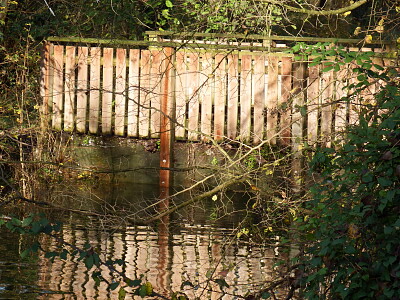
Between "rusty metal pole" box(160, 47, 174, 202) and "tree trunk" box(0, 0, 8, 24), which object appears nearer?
"rusty metal pole" box(160, 47, 174, 202)

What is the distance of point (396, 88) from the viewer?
17.8 ft

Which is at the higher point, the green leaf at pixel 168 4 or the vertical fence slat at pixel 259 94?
the green leaf at pixel 168 4

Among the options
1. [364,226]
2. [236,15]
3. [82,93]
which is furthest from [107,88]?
[364,226]

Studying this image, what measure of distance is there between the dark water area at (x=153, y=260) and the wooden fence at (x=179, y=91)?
5.69ft

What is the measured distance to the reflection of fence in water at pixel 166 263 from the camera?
250 inches

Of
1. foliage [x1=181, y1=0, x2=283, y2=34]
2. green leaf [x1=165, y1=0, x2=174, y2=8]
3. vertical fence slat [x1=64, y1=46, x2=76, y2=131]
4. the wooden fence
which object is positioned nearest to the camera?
foliage [x1=181, y1=0, x2=283, y2=34]

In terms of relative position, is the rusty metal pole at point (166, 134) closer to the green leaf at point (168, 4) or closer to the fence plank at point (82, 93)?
the fence plank at point (82, 93)

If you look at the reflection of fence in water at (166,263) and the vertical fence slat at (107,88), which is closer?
the reflection of fence in water at (166,263)

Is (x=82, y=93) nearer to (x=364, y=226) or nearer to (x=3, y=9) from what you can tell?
(x=3, y=9)

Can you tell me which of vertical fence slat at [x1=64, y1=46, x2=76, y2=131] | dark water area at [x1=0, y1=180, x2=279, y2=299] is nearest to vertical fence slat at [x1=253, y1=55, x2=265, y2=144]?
dark water area at [x1=0, y1=180, x2=279, y2=299]

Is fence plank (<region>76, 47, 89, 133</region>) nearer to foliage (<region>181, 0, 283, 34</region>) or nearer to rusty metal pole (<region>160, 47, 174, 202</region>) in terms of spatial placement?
rusty metal pole (<region>160, 47, 174, 202</region>)

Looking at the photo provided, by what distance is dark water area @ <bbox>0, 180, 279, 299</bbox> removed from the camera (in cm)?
627

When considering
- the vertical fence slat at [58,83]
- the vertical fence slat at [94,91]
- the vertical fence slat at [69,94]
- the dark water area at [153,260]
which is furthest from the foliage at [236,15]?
the vertical fence slat at [58,83]

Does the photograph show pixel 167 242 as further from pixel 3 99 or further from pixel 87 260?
pixel 3 99
